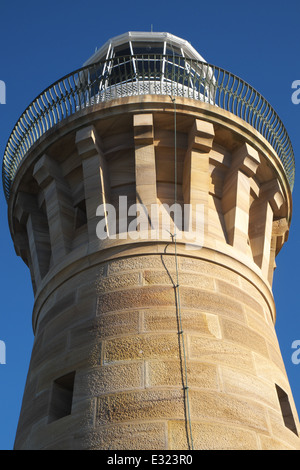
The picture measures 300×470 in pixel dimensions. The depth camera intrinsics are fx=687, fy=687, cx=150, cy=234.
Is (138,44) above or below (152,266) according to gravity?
above

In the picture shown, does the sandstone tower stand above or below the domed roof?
below

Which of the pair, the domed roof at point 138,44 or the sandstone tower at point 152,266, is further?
the domed roof at point 138,44

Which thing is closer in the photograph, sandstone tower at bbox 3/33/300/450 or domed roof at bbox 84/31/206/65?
sandstone tower at bbox 3/33/300/450

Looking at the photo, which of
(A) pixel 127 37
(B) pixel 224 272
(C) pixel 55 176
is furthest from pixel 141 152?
(A) pixel 127 37

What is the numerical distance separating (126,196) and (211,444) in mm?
4897

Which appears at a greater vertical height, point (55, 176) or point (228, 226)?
point (55, 176)

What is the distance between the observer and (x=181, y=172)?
1223 cm

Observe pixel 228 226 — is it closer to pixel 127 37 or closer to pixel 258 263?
pixel 258 263

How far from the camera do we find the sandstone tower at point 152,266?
8914 millimetres

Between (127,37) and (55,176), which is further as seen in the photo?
(127,37)

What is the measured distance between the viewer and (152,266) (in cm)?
1062

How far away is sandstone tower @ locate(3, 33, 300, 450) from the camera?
8.91m

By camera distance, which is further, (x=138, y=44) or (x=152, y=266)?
(x=138, y=44)

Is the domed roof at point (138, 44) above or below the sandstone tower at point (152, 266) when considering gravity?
above
